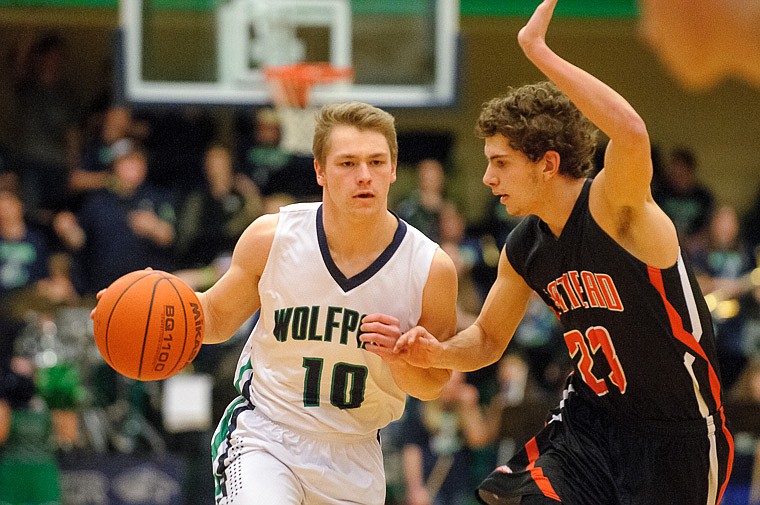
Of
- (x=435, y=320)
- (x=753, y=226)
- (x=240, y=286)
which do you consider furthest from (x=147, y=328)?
(x=753, y=226)

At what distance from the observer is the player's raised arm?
3854 millimetres

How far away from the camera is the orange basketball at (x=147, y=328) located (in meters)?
4.55

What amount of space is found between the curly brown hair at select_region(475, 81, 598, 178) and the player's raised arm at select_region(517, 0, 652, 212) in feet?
1.20

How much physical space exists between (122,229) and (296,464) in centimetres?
563

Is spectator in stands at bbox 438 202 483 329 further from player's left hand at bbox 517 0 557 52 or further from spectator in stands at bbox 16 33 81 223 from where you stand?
player's left hand at bbox 517 0 557 52

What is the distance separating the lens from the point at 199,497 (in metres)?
9.00

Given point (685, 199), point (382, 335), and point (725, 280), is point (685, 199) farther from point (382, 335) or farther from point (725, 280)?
point (382, 335)

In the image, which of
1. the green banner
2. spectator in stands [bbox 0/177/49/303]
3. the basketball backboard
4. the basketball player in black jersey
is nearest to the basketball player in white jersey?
the basketball player in black jersey

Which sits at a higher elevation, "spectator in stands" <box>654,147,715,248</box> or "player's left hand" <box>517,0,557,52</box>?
"player's left hand" <box>517,0,557,52</box>

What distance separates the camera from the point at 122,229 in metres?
9.73

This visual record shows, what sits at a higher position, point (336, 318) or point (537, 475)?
point (336, 318)

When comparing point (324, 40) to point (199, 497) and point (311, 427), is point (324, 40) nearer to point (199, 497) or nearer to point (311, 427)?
point (199, 497)

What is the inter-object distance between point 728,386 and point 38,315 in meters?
6.21

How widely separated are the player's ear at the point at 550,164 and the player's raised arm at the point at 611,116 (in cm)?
36
